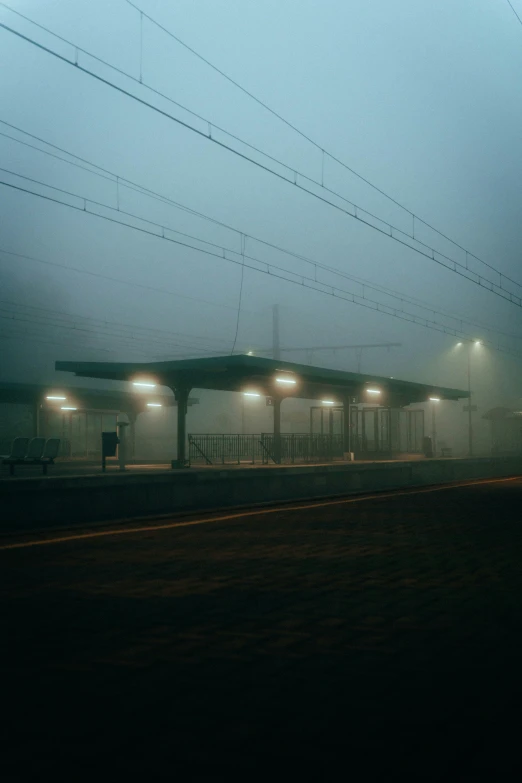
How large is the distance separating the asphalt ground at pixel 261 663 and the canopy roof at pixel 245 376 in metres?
16.4

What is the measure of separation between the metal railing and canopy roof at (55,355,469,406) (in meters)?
2.04

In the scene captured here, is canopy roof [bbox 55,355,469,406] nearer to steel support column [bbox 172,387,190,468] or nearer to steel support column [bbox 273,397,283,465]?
steel support column [bbox 172,387,190,468]

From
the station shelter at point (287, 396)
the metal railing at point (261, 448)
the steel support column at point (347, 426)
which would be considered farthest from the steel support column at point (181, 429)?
the steel support column at point (347, 426)

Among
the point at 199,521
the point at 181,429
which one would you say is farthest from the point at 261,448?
the point at 199,521

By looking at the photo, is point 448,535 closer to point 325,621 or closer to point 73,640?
point 325,621

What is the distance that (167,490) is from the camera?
1723 cm

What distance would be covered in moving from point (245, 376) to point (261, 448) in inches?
360

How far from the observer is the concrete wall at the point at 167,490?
557 inches

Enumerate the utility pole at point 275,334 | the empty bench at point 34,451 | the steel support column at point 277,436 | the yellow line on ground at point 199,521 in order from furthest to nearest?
the utility pole at point 275,334 < the steel support column at point 277,436 < the empty bench at point 34,451 < the yellow line on ground at point 199,521

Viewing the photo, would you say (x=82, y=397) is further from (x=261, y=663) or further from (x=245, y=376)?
(x=261, y=663)

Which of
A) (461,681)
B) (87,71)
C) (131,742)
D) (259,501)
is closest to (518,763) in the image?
(461,681)

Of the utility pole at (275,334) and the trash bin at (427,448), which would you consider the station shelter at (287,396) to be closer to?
the trash bin at (427,448)

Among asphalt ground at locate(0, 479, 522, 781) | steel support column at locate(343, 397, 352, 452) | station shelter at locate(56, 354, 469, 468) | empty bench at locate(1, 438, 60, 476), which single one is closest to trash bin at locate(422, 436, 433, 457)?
station shelter at locate(56, 354, 469, 468)

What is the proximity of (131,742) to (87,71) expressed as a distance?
32.1 ft
